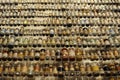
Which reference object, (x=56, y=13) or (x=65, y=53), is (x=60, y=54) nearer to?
(x=65, y=53)

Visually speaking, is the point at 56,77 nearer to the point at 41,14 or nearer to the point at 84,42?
the point at 84,42

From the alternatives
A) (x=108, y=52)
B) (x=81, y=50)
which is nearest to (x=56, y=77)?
(x=81, y=50)

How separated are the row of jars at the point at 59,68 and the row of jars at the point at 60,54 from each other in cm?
29

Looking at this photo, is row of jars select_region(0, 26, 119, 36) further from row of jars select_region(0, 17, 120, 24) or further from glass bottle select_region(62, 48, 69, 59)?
glass bottle select_region(62, 48, 69, 59)

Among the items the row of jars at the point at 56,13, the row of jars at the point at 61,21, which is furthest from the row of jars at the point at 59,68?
the row of jars at the point at 56,13

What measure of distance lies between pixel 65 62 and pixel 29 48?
179 cm

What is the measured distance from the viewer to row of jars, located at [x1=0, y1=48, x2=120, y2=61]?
11930mm

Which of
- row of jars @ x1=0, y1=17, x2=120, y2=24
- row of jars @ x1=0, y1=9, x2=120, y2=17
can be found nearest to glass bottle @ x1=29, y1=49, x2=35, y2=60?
row of jars @ x1=0, y1=17, x2=120, y2=24

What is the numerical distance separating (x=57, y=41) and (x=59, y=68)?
150 centimetres

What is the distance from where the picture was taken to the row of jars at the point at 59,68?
1141cm

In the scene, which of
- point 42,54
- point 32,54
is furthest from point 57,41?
point 32,54

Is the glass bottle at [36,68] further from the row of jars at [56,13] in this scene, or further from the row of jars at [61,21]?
the row of jars at [56,13]

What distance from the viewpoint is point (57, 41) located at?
12.5m

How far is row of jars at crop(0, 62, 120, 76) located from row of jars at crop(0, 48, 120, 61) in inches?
11.4
